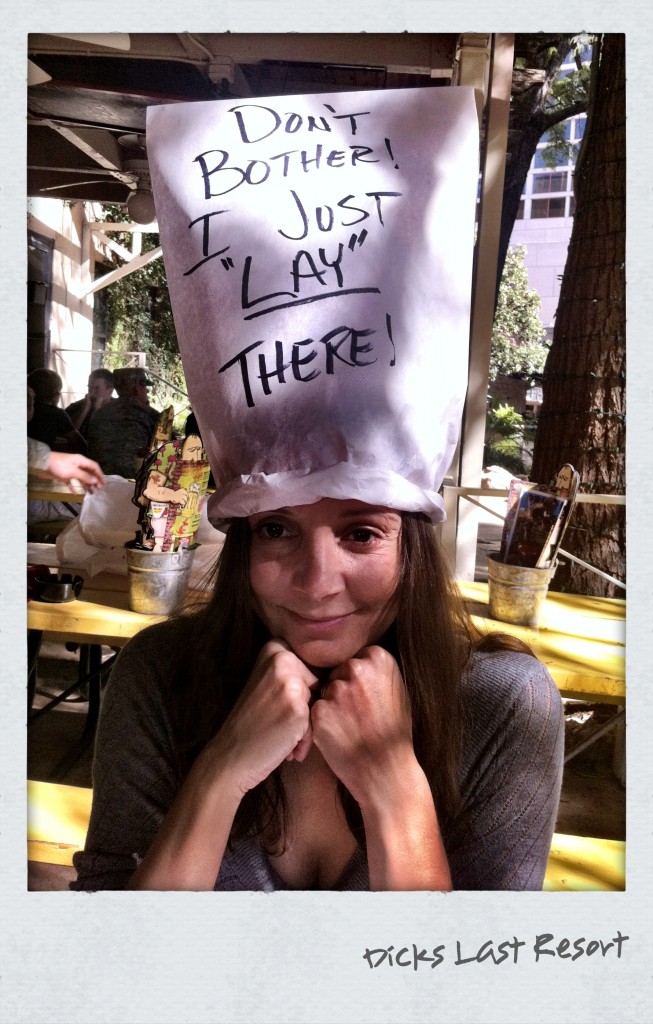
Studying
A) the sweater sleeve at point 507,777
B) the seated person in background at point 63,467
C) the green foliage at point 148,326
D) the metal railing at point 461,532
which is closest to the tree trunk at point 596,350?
the metal railing at point 461,532

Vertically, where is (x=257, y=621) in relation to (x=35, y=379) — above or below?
below

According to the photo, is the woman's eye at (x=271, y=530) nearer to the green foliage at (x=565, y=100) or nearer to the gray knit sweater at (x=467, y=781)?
the gray knit sweater at (x=467, y=781)

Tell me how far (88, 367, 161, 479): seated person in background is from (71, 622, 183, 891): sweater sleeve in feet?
0.89

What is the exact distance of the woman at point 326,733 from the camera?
0.93 metres

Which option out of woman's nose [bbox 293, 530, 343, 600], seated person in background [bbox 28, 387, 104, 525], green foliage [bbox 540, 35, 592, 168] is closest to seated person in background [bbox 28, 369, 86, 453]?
seated person in background [bbox 28, 387, 104, 525]

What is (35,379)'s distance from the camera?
994 mm

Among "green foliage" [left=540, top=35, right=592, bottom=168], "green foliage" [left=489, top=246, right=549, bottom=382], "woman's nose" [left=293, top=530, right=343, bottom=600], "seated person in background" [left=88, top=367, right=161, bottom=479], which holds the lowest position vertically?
"woman's nose" [left=293, top=530, right=343, bottom=600]

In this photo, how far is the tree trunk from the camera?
1.02 m

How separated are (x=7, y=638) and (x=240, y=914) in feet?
1.51

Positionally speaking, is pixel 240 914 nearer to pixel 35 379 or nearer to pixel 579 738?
pixel 579 738

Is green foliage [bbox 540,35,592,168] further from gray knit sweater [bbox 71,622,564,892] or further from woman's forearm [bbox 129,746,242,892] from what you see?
woman's forearm [bbox 129,746,242,892]

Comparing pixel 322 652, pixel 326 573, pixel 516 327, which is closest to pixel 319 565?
pixel 326 573

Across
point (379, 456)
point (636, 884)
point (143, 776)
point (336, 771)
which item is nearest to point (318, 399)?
point (379, 456)

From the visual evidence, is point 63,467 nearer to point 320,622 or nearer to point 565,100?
point 320,622
